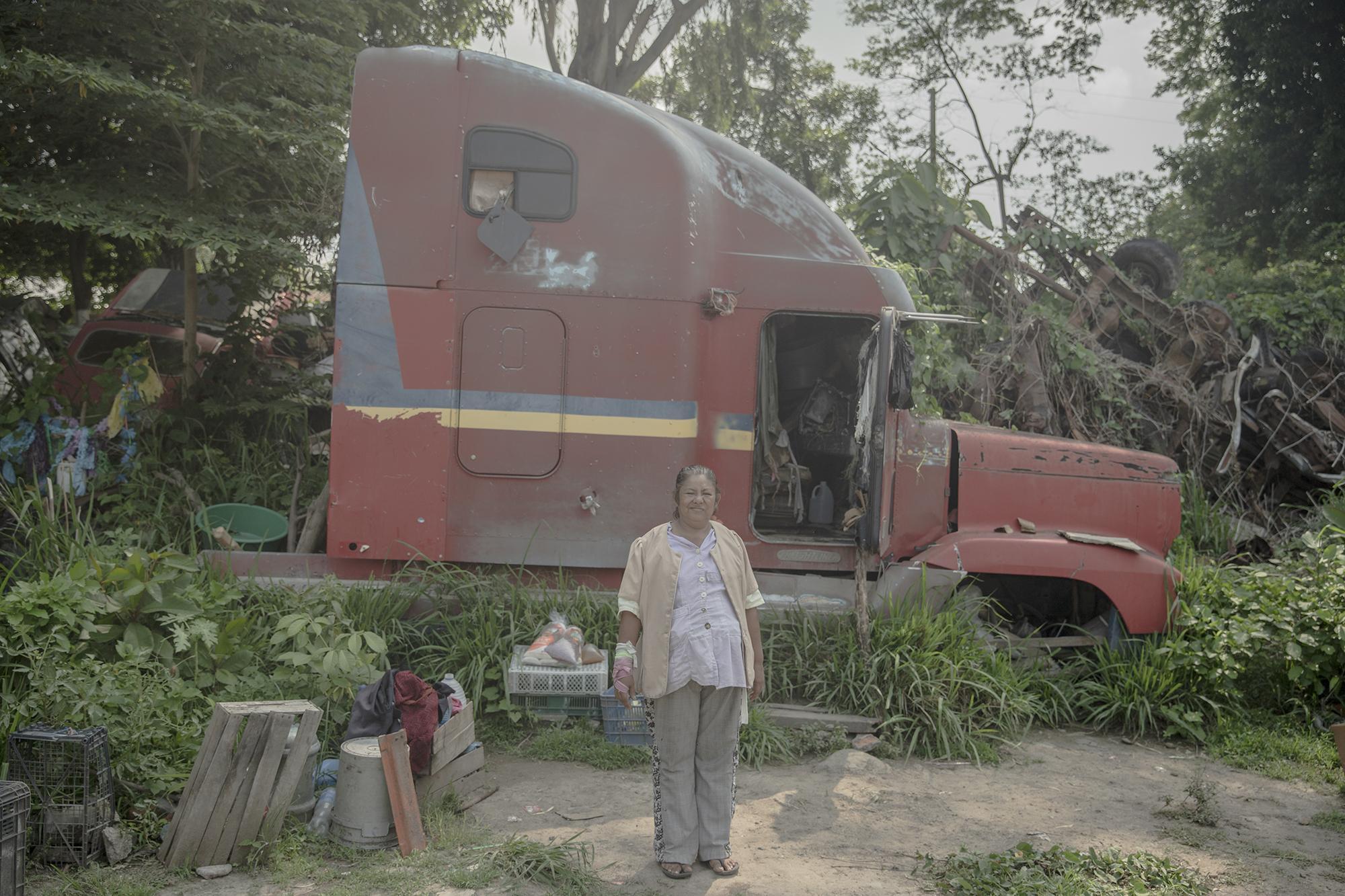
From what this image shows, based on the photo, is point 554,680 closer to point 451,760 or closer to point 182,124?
point 451,760

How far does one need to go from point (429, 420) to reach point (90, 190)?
3.47 meters

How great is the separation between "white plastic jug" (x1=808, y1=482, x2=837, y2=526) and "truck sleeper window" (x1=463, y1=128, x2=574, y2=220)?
2405 millimetres

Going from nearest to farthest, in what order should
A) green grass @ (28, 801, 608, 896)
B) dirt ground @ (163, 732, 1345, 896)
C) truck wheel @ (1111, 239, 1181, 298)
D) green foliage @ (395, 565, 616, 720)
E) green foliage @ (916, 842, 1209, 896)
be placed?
green grass @ (28, 801, 608, 896) → green foliage @ (916, 842, 1209, 896) → dirt ground @ (163, 732, 1345, 896) → green foliage @ (395, 565, 616, 720) → truck wheel @ (1111, 239, 1181, 298)

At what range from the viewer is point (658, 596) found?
405 centimetres

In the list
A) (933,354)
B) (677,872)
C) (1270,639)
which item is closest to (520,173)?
(677,872)

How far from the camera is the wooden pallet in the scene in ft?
13.2

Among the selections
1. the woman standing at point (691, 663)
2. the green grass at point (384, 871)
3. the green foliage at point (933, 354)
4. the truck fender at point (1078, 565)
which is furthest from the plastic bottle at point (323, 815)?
the green foliage at point (933, 354)

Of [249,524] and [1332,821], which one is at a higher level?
[249,524]

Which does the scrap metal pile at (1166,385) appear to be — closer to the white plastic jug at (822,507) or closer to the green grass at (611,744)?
the white plastic jug at (822,507)

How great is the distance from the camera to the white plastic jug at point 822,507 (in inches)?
262

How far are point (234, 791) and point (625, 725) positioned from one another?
2.06 m

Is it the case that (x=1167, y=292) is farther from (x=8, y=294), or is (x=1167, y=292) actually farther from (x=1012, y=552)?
(x=8, y=294)

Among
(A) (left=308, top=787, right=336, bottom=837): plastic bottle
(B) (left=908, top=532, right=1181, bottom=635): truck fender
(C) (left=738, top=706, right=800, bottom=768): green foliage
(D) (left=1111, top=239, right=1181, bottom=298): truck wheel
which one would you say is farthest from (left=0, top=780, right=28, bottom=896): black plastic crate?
(D) (left=1111, top=239, right=1181, bottom=298): truck wheel

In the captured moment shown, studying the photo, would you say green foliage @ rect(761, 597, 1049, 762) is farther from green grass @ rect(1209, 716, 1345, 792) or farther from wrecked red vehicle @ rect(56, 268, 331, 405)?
wrecked red vehicle @ rect(56, 268, 331, 405)
